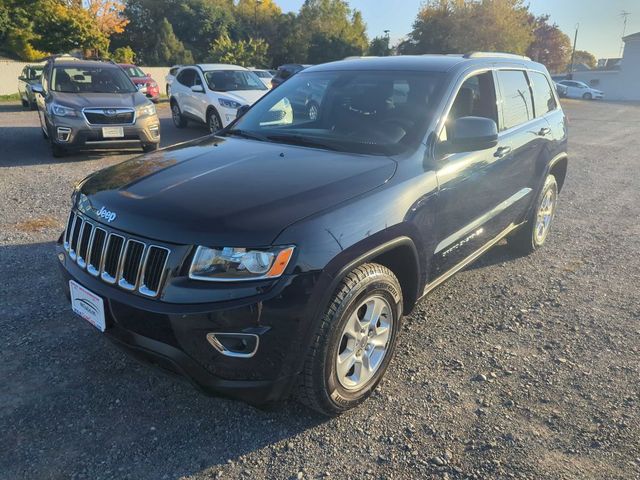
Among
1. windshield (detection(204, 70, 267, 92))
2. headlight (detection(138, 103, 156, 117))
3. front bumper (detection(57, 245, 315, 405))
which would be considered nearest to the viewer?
front bumper (detection(57, 245, 315, 405))

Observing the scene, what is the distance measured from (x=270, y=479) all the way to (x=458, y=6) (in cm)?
4159

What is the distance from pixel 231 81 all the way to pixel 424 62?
9001 mm

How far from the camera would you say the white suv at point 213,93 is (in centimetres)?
1095

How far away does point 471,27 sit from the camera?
36.2 m

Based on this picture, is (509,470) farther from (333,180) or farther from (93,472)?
(93,472)

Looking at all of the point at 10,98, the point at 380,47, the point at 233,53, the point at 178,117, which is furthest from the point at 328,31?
the point at 178,117

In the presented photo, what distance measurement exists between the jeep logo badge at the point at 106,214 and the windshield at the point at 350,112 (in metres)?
1.32

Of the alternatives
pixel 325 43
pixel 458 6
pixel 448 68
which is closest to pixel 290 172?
pixel 448 68

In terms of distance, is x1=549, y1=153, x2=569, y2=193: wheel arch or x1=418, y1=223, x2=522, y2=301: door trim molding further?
x1=549, y1=153, x2=569, y2=193: wheel arch

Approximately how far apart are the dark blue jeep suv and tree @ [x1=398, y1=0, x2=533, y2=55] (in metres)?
32.2

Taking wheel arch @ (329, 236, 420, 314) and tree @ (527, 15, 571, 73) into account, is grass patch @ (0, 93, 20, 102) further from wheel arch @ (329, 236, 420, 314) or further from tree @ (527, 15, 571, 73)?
tree @ (527, 15, 571, 73)

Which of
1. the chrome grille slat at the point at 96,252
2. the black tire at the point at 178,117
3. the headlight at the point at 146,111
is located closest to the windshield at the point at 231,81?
the black tire at the point at 178,117

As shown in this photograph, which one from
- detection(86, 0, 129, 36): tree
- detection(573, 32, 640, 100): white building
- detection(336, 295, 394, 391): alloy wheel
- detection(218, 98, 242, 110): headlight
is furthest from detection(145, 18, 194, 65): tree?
detection(336, 295, 394, 391): alloy wheel

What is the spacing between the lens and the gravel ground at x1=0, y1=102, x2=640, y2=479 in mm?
2418
